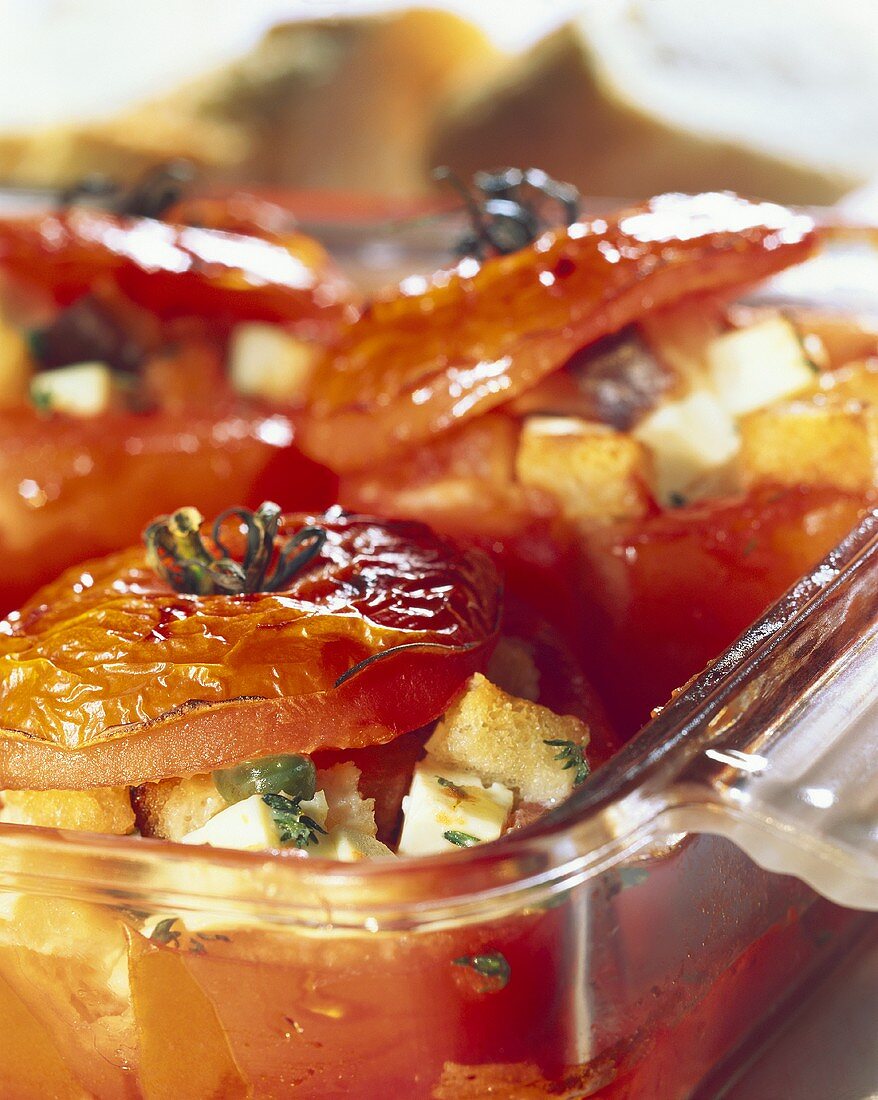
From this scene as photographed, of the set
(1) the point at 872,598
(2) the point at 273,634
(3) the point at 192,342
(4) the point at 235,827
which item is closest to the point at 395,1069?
(4) the point at 235,827

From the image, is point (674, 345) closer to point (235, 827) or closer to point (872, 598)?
point (872, 598)

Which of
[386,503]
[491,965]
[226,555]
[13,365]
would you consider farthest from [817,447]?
[13,365]

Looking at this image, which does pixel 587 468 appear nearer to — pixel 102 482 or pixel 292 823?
pixel 292 823

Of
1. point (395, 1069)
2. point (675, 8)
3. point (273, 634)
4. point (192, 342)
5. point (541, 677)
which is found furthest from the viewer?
point (675, 8)

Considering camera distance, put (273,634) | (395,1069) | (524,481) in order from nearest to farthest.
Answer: (395,1069) < (273,634) < (524,481)

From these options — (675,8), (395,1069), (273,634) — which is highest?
(273,634)

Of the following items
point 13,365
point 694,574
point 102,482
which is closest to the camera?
point 694,574

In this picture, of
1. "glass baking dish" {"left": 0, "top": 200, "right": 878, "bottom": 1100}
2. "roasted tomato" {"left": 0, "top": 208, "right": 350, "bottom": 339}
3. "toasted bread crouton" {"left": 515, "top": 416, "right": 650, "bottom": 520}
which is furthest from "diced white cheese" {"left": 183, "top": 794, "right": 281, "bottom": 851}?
"roasted tomato" {"left": 0, "top": 208, "right": 350, "bottom": 339}
